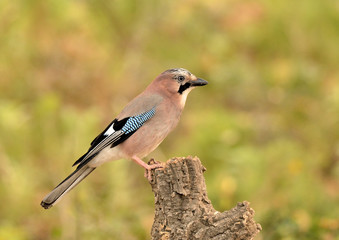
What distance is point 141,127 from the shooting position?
18.1 ft

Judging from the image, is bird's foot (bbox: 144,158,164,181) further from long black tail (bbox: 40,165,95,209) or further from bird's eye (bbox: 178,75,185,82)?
bird's eye (bbox: 178,75,185,82)

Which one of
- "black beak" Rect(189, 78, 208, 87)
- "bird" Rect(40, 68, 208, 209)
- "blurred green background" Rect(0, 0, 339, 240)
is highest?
"blurred green background" Rect(0, 0, 339, 240)

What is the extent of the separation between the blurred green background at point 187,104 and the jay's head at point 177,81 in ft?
6.08

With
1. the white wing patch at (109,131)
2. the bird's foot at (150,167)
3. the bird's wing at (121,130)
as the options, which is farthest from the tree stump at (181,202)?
the white wing patch at (109,131)

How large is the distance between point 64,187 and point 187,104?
7.47 metres

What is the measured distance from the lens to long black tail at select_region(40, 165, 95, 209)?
5232 millimetres

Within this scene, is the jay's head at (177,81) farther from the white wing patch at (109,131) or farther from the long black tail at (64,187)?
the long black tail at (64,187)

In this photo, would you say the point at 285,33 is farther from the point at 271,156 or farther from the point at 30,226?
the point at 30,226

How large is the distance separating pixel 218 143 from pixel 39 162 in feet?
8.94

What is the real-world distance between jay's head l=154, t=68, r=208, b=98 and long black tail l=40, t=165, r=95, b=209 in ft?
3.15

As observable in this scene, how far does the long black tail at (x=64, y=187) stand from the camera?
206 inches

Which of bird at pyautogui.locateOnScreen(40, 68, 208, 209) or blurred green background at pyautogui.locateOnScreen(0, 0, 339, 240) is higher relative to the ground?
blurred green background at pyautogui.locateOnScreen(0, 0, 339, 240)

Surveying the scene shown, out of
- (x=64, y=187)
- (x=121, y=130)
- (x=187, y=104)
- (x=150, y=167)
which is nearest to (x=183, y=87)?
(x=121, y=130)

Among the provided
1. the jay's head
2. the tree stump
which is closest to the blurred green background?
the jay's head
